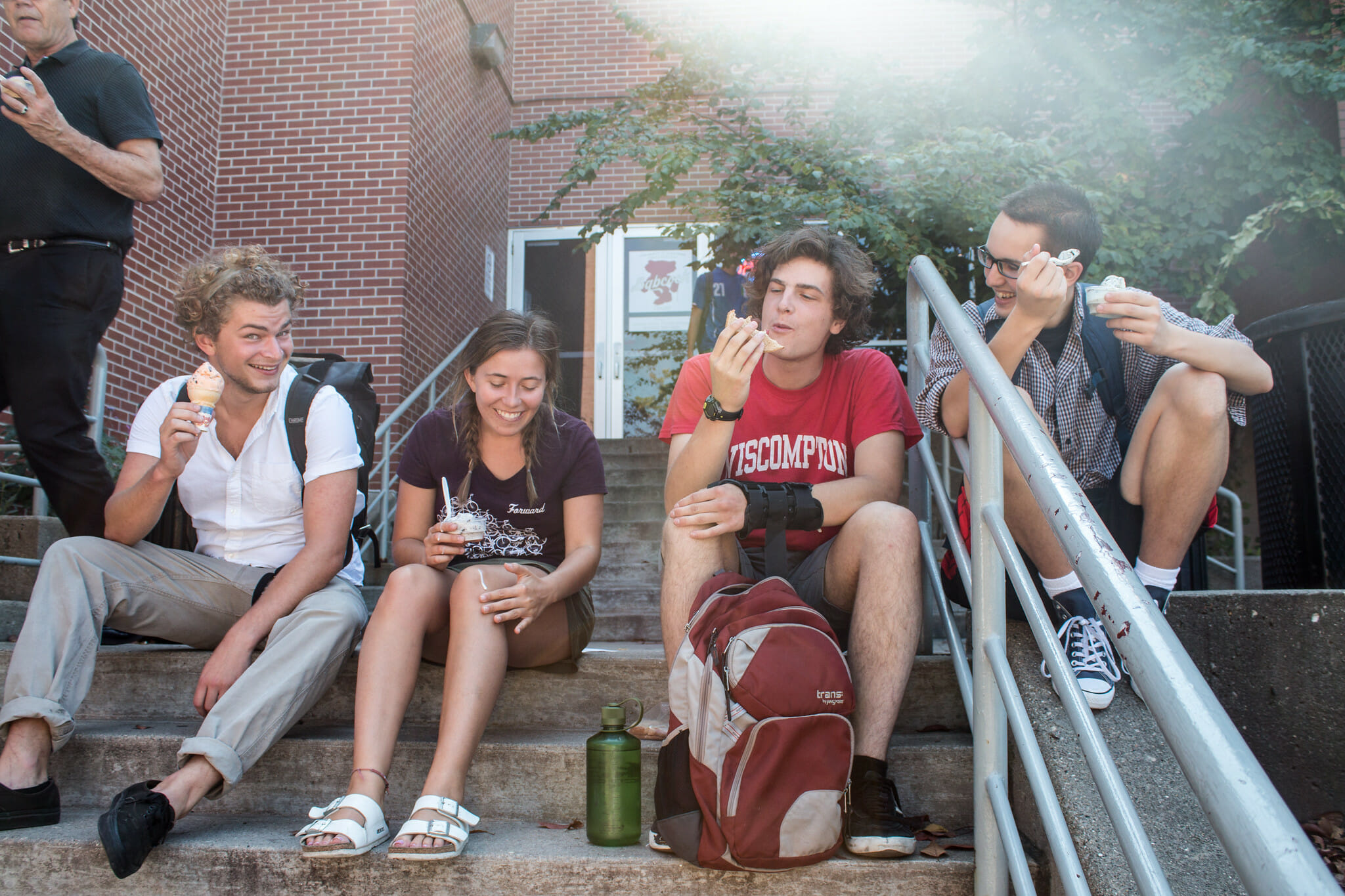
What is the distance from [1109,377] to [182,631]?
2.42 meters

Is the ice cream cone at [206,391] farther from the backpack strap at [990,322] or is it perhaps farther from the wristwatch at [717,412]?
the backpack strap at [990,322]

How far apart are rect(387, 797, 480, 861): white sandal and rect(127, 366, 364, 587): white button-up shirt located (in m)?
0.84

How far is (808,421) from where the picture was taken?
2.40 m

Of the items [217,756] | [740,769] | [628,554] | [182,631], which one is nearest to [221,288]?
[182,631]

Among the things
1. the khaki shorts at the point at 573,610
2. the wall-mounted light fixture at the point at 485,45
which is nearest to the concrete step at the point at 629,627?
the khaki shorts at the point at 573,610

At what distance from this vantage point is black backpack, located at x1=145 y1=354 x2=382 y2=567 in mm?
2447

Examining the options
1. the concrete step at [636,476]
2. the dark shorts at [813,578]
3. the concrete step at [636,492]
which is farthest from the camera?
the concrete step at [636,476]

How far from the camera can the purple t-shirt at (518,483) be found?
246cm

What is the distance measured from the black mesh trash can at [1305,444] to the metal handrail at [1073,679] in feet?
3.80

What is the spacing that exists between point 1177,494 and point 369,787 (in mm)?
1780

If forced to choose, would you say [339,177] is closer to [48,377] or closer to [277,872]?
[48,377]

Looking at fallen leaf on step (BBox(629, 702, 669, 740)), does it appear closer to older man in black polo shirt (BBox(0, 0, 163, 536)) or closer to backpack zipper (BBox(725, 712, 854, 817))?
backpack zipper (BBox(725, 712, 854, 817))

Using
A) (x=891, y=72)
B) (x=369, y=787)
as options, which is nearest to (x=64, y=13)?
(x=369, y=787)

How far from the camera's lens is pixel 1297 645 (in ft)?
6.66
